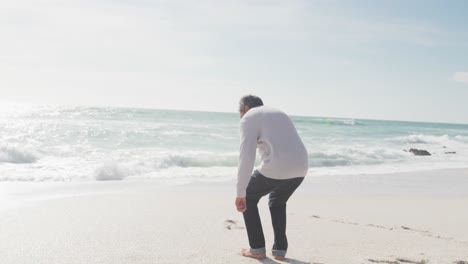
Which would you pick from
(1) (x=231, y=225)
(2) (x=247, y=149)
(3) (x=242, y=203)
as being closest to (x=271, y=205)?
(3) (x=242, y=203)

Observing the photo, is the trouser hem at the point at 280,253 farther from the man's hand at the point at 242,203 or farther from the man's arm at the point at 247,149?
the man's arm at the point at 247,149

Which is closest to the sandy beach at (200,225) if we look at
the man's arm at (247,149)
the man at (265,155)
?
the man at (265,155)

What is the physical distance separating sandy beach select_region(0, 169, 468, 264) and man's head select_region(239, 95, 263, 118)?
134cm

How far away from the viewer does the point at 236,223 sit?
19.1 ft

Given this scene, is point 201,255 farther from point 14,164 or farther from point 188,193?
point 14,164

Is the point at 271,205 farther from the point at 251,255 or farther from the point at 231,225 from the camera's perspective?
the point at 231,225

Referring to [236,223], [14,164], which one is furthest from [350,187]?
[14,164]

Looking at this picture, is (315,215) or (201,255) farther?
(315,215)

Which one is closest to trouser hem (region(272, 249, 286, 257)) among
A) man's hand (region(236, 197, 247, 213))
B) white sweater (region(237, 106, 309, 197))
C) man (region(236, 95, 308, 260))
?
man (region(236, 95, 308, 260))

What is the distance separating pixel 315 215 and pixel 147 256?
3.14m

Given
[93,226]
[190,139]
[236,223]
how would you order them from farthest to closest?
[190,139], [236,223], [93,226]

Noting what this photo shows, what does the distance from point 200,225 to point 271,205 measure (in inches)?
63.7

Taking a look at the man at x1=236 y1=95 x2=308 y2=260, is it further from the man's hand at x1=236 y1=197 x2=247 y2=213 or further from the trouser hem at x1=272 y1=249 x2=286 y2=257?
the trouser hem at x1=272 y1=249 x2=286 y2=257

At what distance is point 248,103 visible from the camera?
162 inches
